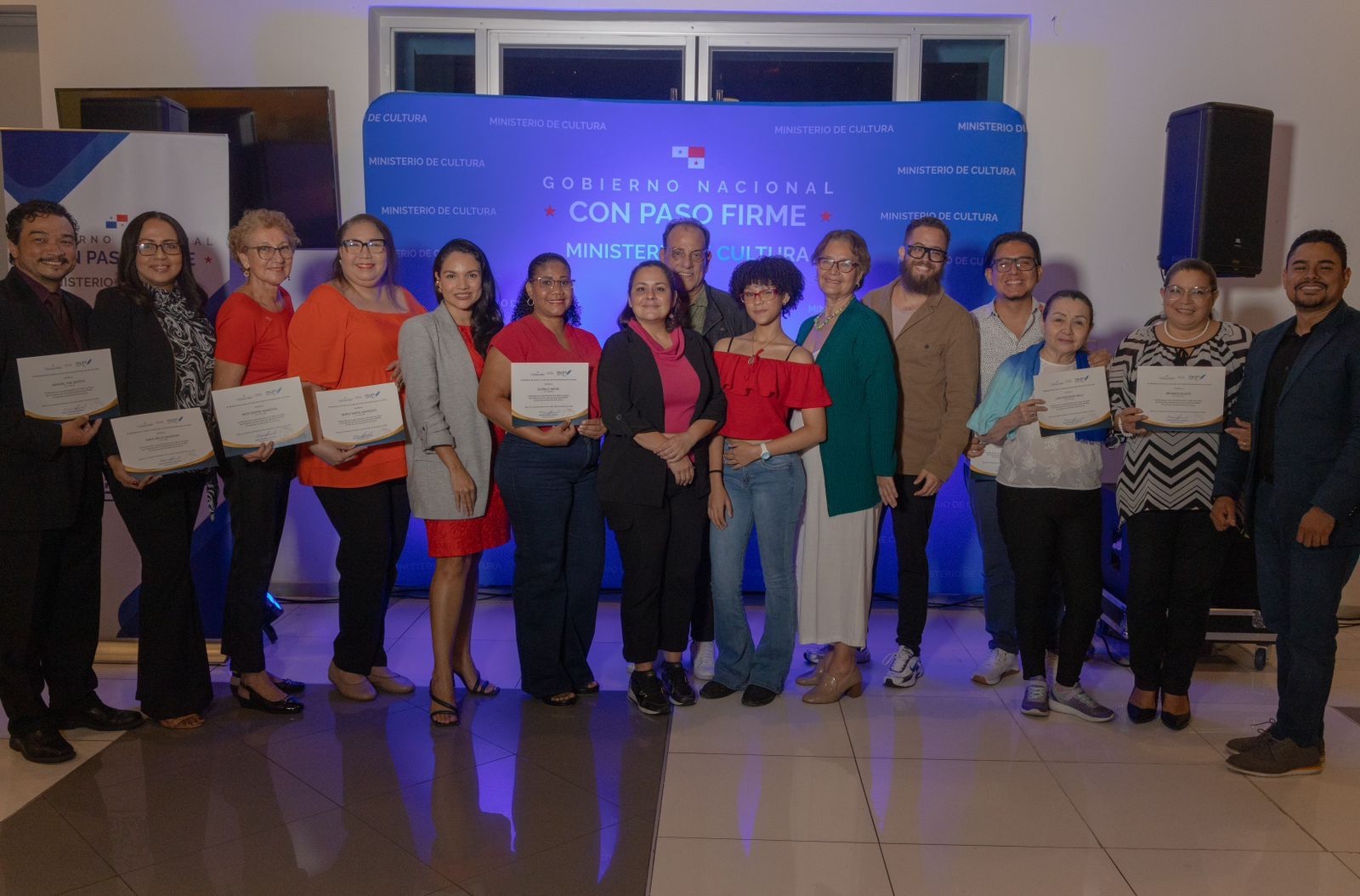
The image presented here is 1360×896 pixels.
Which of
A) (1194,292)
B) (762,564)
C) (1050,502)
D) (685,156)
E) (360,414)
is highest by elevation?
(685,156)

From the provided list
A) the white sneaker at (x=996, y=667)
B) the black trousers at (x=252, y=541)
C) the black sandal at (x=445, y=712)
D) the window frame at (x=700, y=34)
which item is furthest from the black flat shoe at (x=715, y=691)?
the window frame at (x=700, y=34)

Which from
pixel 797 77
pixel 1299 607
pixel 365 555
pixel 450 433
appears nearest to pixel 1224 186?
pixel 1299 607

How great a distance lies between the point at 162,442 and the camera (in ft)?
9.98

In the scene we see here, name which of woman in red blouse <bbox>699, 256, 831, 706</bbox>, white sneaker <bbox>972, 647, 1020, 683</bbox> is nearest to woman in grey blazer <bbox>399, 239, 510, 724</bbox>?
woman in red blouse <bbox>699, 256, 831, 706</bbox>

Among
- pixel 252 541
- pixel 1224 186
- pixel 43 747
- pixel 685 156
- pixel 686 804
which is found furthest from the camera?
pixel 685 156

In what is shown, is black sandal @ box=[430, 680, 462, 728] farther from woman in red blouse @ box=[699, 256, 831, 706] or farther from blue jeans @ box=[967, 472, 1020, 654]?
blue jeans @ box=[967, 472, 1020, 654]

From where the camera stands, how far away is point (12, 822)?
104 inches

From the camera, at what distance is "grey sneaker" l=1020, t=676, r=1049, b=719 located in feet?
11.3

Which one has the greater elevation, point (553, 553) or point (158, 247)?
point (158, 247)

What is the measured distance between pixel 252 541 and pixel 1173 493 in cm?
292

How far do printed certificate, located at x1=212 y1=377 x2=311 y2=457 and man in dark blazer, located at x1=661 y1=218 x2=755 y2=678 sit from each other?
1409 millimetres

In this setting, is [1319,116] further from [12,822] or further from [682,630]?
[12,822]

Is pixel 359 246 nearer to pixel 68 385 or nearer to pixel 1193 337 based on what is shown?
pixel 68 385

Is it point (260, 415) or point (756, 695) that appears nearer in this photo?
point (260, 415)
